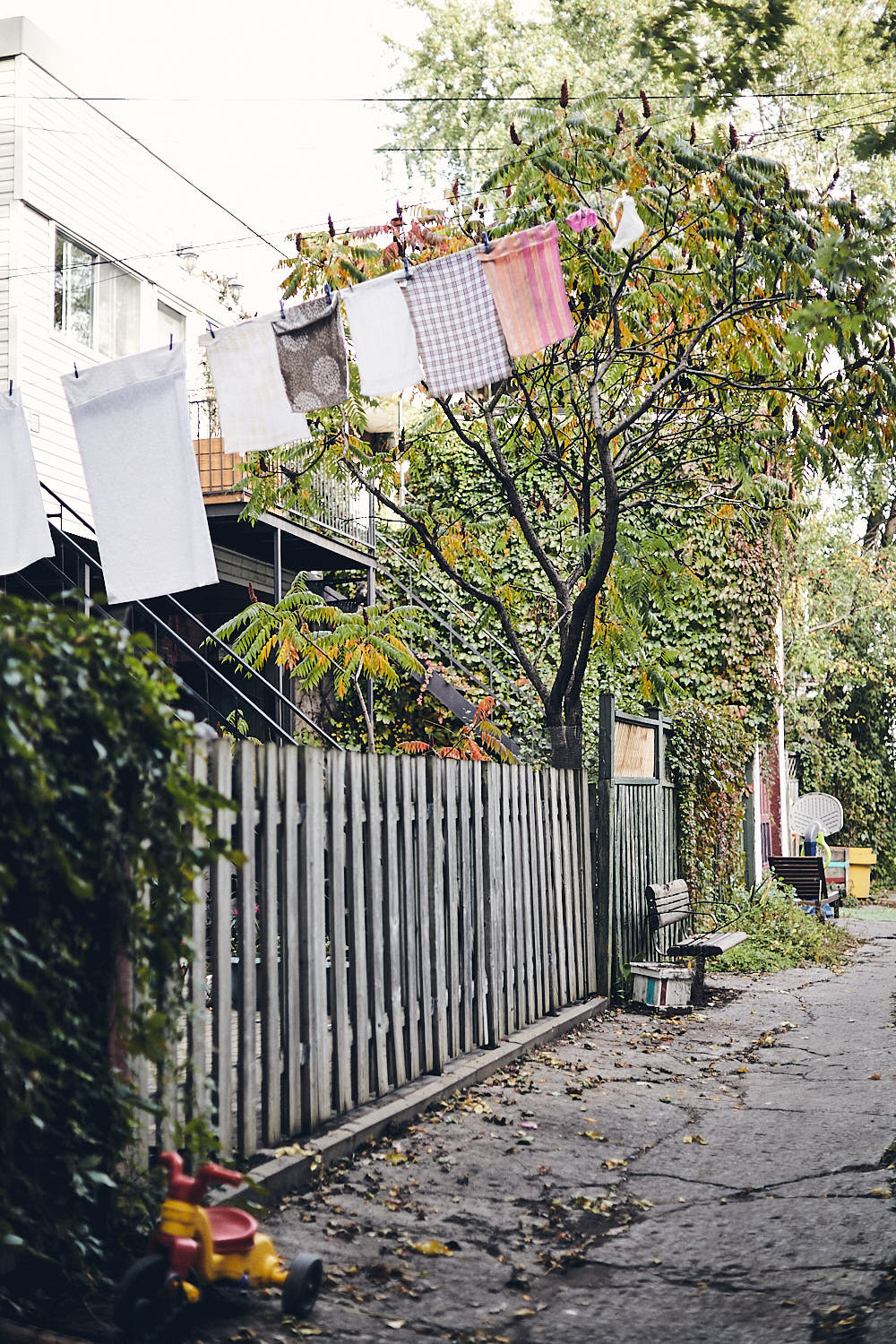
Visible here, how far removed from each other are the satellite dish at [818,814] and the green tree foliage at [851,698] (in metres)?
2.33

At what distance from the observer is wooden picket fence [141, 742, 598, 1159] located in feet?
15.0

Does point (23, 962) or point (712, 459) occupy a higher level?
point (712, 459)

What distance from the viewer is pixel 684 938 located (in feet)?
39.5

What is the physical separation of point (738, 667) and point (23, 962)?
13731 mm

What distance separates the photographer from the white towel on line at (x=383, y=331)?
24.9ft

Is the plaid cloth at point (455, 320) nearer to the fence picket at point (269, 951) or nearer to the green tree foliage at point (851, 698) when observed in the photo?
the fence picket at point (269, 951)

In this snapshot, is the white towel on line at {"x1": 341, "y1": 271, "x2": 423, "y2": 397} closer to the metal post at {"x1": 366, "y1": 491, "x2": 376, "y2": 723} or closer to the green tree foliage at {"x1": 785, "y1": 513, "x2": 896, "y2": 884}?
the metal post at {"x1": 366, "y1": 491, "x2": 376, "y2": 723}

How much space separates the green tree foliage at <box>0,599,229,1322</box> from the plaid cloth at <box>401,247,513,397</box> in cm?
430

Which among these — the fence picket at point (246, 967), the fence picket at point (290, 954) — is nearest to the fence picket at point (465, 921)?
the fence picket at point (290, 954)

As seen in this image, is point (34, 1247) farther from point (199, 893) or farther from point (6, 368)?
point (6, 368)

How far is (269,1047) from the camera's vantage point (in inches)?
193

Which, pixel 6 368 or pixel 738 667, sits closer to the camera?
pixel 6 368

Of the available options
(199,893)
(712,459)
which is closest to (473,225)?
(712,459)

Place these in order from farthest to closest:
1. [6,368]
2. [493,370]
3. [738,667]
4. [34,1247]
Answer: [738,667] → [6,368] → [493,370] → [34,1247]
